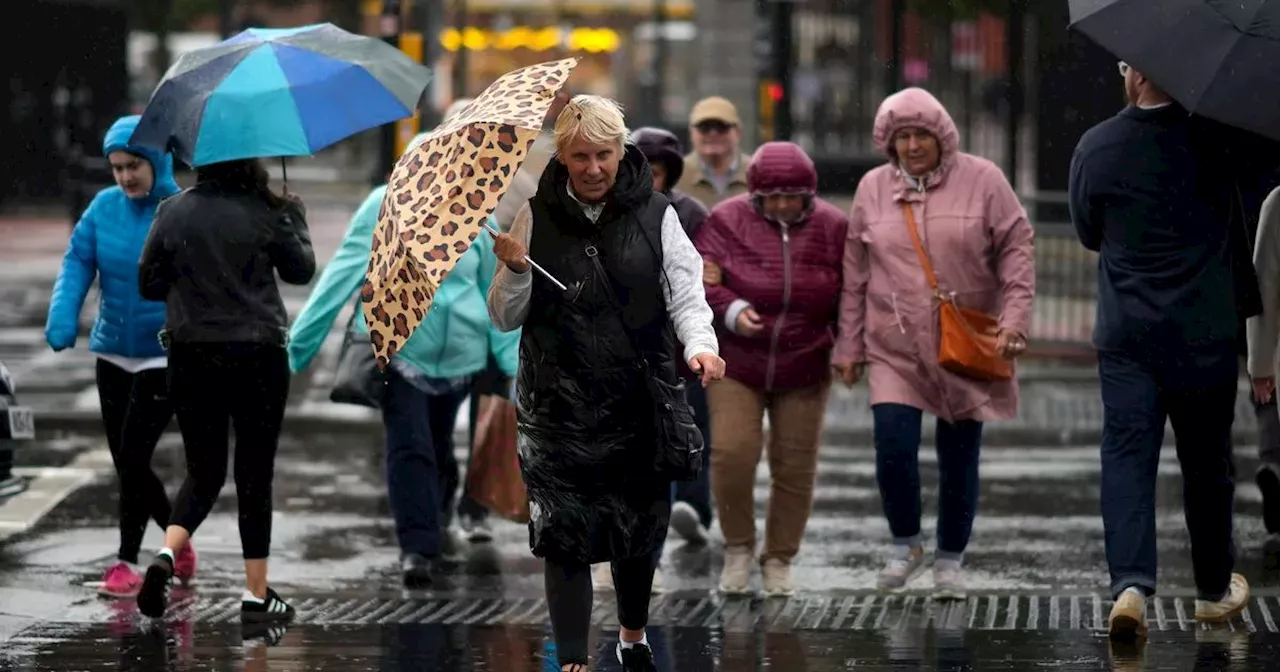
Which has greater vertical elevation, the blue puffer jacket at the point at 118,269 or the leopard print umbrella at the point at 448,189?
the leopard print umbrella at the point at 448,189

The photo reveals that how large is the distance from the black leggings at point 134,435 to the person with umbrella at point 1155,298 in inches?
140

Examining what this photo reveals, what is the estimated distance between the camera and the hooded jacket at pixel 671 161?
8547 mm

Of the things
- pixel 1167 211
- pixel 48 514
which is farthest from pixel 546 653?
pixel 48 514

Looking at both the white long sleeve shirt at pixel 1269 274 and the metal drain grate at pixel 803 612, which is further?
the metal drain grate at pixel 803 612

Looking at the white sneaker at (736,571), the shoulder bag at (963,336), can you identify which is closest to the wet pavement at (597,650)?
the white sneaker at (736,571)

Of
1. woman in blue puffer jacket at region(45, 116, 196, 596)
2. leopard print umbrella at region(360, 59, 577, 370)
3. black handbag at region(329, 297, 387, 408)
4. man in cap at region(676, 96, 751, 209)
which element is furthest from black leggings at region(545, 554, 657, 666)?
man in cap at region(676, 96, 751, 209)

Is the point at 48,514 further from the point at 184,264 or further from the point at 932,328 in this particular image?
the point at 932,328

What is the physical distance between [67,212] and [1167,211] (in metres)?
24.6

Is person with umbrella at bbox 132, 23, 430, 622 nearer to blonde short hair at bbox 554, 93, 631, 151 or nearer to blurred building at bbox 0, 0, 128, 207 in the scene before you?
blonde short hair at bbox 554, 93, 631, 151

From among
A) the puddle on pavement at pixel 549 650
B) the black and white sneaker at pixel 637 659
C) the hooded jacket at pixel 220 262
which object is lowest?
the puddle on pavement at pixel 549 650

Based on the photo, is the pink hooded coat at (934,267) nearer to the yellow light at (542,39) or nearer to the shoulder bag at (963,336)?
the shoulder bag at (963,336)

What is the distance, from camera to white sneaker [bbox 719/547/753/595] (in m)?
8.60

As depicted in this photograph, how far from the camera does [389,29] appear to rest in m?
16.3

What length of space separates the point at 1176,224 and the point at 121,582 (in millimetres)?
4181
